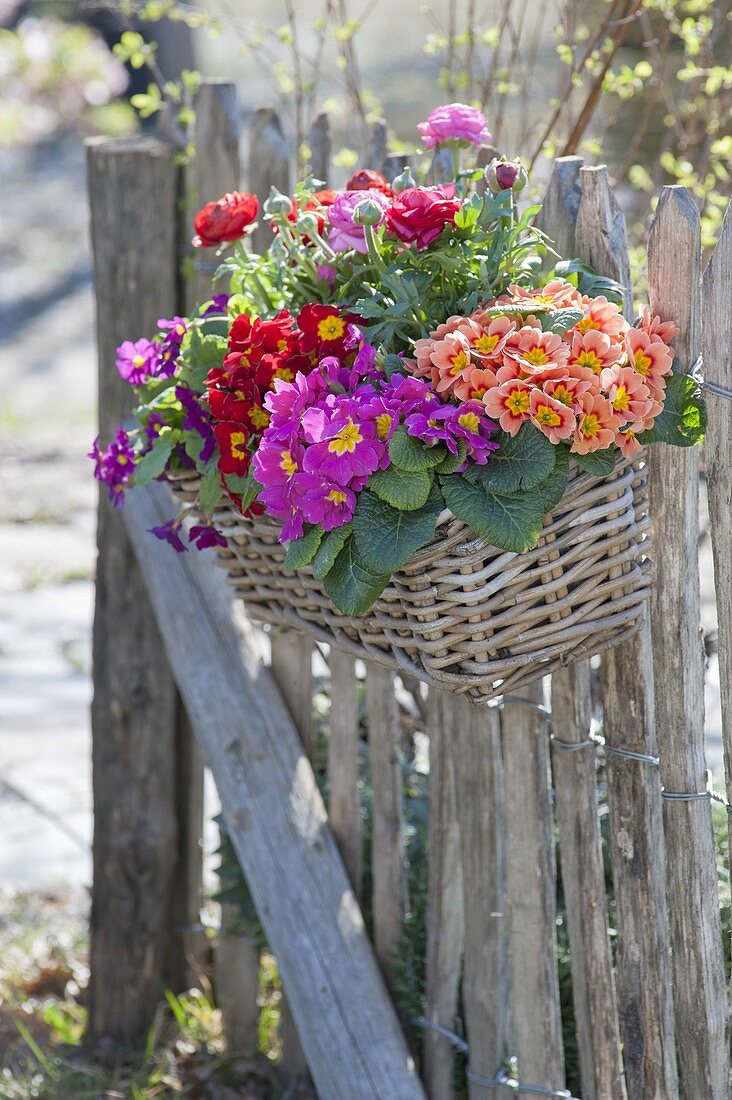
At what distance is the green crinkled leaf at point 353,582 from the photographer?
1.17m

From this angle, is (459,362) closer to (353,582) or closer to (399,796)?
(353,582)

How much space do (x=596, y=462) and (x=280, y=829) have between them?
113 cm

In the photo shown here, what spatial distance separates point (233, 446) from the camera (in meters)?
1.30

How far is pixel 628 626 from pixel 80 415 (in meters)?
5.97

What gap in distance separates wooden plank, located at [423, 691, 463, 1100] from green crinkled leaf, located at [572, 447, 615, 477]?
2.17 feet

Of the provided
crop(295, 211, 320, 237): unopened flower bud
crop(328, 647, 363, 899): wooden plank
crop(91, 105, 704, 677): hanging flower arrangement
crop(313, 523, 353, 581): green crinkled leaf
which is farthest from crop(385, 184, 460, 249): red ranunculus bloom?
crop(328, 647, 363, 899): wooden plank

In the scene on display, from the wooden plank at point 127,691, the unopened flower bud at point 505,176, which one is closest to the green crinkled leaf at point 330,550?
the unopened flower bud at point 505,176

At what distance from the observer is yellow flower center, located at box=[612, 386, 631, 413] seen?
1.16m

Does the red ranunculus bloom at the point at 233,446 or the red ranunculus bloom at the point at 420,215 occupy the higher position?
the red ranunculus bloom at the point at 420,215

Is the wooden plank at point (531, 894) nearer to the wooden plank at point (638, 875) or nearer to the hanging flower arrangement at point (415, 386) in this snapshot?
the wooden plank at point (638, 875)

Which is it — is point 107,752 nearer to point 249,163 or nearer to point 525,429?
point 249,163

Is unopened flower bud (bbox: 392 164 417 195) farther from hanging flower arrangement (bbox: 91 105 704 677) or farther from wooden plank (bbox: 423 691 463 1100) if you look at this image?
wooden plank (bbox: 423 691 463 1100)

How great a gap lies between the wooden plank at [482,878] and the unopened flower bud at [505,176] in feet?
2.46

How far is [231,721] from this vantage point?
2.12 m
